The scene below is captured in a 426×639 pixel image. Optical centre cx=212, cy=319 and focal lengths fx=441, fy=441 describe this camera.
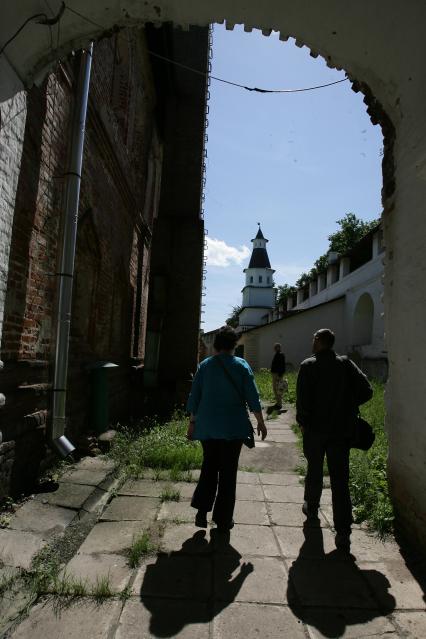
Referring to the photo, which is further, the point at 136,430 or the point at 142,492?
the point at 136,430

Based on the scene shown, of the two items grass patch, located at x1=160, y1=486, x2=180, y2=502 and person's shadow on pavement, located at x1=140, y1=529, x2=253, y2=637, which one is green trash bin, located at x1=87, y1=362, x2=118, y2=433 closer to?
grass patch, located at x1=160, y1=486, x2=180, y2=502

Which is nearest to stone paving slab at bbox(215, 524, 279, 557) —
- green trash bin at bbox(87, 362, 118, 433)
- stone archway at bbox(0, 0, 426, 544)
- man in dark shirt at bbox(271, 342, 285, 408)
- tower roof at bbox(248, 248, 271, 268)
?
stone archway at bbox(0, 0, 426, 544)

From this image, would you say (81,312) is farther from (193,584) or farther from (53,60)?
(193,584)

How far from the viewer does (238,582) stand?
3.04 m

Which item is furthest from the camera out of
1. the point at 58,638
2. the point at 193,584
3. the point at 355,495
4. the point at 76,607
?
the point at 355,495

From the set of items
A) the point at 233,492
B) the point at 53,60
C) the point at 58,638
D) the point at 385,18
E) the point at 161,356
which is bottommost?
the point at 58,638

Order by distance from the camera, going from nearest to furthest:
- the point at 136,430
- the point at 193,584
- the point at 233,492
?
the point at 193,584 < the point at 233,492 < the point at 136,430

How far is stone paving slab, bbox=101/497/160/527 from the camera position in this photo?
406 centimetres

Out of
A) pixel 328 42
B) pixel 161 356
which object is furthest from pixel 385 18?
pixel 161 356

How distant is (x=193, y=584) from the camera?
9.83 feet

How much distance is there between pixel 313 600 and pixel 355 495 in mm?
1903

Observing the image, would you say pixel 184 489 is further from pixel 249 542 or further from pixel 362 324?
pixel 362 324

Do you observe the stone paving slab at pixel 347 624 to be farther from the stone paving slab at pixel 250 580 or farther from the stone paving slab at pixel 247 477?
the stone paving slab at pixel 247 477

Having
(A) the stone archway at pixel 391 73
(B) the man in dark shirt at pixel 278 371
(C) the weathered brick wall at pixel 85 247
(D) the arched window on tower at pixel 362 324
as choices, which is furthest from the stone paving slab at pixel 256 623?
(D) the arched window on tower at pixel 362 324
